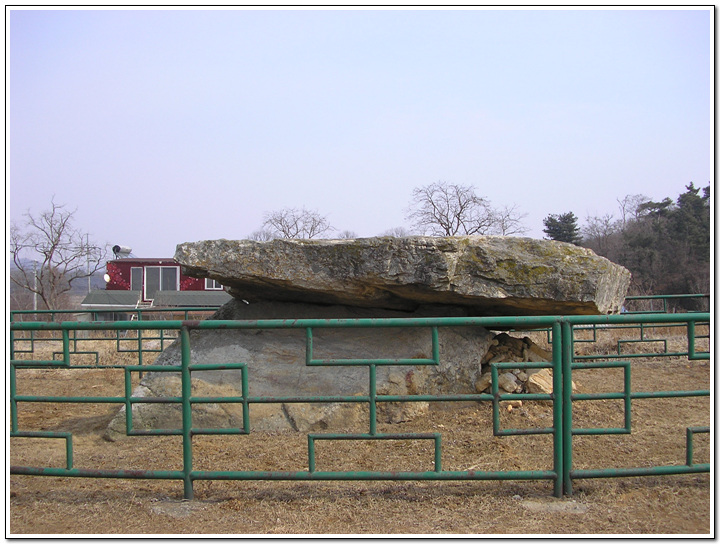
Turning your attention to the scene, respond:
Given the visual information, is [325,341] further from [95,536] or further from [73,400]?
[95,536]

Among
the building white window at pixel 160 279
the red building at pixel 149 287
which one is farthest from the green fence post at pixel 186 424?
the building white window at pixel 160 279

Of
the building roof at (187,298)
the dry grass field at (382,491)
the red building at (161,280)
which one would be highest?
the red building at (161,280)

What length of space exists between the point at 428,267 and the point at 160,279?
20.6 m

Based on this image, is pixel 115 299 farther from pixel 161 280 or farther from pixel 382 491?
pixel 382 491

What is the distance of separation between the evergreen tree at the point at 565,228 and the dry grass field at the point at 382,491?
26646 millimetres

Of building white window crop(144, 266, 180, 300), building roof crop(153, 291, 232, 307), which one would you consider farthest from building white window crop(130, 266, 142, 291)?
building roof crop(153, 291, 232, 307)

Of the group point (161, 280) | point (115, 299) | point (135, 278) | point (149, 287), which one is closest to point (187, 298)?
point (161, 280)

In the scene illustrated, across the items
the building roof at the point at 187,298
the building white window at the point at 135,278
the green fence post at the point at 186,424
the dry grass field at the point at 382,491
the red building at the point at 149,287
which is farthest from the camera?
the building white window at the point at 135,278

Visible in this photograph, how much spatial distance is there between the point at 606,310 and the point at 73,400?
14.1 ft

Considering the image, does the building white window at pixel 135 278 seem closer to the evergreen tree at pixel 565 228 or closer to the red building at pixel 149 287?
the red building at pixel 149 287

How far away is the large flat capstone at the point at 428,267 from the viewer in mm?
4809

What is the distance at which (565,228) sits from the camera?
30.4 metres

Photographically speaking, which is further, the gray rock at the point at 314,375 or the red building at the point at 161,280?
the red building at the point at 161,280

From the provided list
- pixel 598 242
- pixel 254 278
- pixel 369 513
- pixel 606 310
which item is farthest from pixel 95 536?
pixel 598 242
